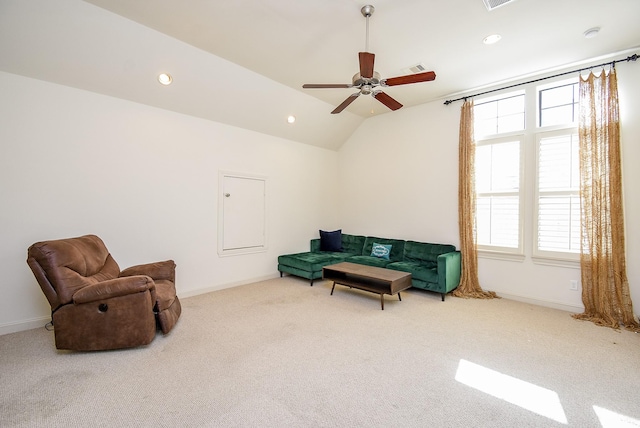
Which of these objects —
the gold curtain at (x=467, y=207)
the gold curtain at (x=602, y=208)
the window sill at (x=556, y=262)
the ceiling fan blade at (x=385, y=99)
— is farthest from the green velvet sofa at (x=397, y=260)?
the ceiling fan blade at (x=385, y=99)

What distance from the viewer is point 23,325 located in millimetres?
3070

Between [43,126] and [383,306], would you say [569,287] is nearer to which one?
[383,306]

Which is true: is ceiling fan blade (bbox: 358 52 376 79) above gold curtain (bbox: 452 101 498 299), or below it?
above

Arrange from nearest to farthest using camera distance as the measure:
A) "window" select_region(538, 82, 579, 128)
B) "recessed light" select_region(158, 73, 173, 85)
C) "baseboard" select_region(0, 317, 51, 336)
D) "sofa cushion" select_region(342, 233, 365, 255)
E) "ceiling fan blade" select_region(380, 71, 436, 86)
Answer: "ceiling fan blade" select_region(380, 71, 436, 86) < "baseboard" select_region(0, 317, 51, 336) < "recessed light" select_region(158, 73, 173, 85) < "window" select_region(538, 82, 579, 128) < "sofa cushion" select_region(342, 233, 365, 255)

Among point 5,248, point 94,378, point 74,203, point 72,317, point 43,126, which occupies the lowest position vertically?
point 94,378

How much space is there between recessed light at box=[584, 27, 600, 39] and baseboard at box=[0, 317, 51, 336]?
6594 millimetres

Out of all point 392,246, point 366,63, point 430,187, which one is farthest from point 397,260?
point 366,63

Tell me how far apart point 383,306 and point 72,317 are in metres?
3.27

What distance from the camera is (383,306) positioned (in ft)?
12.5

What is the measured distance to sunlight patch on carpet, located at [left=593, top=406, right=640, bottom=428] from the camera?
1.77 meters

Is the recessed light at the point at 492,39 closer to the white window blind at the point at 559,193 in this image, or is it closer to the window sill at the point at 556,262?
the white window blind at the point at 559,193

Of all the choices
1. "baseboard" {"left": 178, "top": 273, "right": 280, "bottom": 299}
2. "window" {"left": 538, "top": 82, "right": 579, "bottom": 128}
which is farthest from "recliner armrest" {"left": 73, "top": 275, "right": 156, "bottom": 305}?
"window" {"left": 538, "top": 82, "right": 579, "bottom": 128}

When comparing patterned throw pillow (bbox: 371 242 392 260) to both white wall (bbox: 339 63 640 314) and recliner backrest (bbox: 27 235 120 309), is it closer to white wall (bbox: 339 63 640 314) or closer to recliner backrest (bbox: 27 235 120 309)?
white wall (bbox: 339 63 640 314)

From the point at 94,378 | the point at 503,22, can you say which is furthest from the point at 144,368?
the point at 503,22
